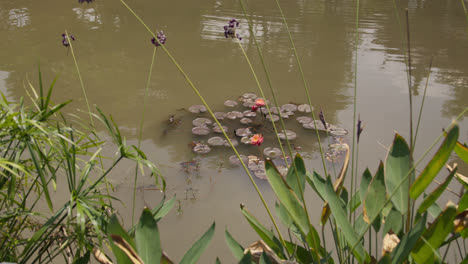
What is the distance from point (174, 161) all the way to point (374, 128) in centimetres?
146

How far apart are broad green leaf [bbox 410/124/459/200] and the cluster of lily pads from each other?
4.44 ft

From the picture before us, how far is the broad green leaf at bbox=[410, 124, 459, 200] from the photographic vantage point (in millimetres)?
858

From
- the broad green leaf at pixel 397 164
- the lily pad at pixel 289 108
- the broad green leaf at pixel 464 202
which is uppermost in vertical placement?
the broad green leaf at pixel 397 164

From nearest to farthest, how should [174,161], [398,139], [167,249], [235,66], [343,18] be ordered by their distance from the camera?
[398,139] → [167,249] → [174,161] → [235,66] → [343,18]

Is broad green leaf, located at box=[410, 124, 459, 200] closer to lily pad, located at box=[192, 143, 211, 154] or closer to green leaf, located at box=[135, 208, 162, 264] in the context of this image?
green leaf, located at box=[135, 208, 162, 264]

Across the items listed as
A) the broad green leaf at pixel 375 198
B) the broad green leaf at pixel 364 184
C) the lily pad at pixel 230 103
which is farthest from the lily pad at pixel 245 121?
the broad green leaf at pixel 375 198

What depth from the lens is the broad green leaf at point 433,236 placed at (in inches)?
32.5

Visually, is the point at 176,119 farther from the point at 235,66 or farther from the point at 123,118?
the point at 235,66

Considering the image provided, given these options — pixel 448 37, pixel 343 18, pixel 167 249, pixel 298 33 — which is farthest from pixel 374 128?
pixel 343 18

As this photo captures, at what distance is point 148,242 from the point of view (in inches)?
34.6

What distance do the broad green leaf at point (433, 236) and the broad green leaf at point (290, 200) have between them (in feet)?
0.87

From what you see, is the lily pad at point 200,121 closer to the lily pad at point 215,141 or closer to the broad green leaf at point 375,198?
the lily pad at point 215,141

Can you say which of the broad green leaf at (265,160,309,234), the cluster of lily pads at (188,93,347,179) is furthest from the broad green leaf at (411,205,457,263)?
the cluster of lily pads at (188,93,347,179)

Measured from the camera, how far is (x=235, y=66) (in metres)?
3.82
